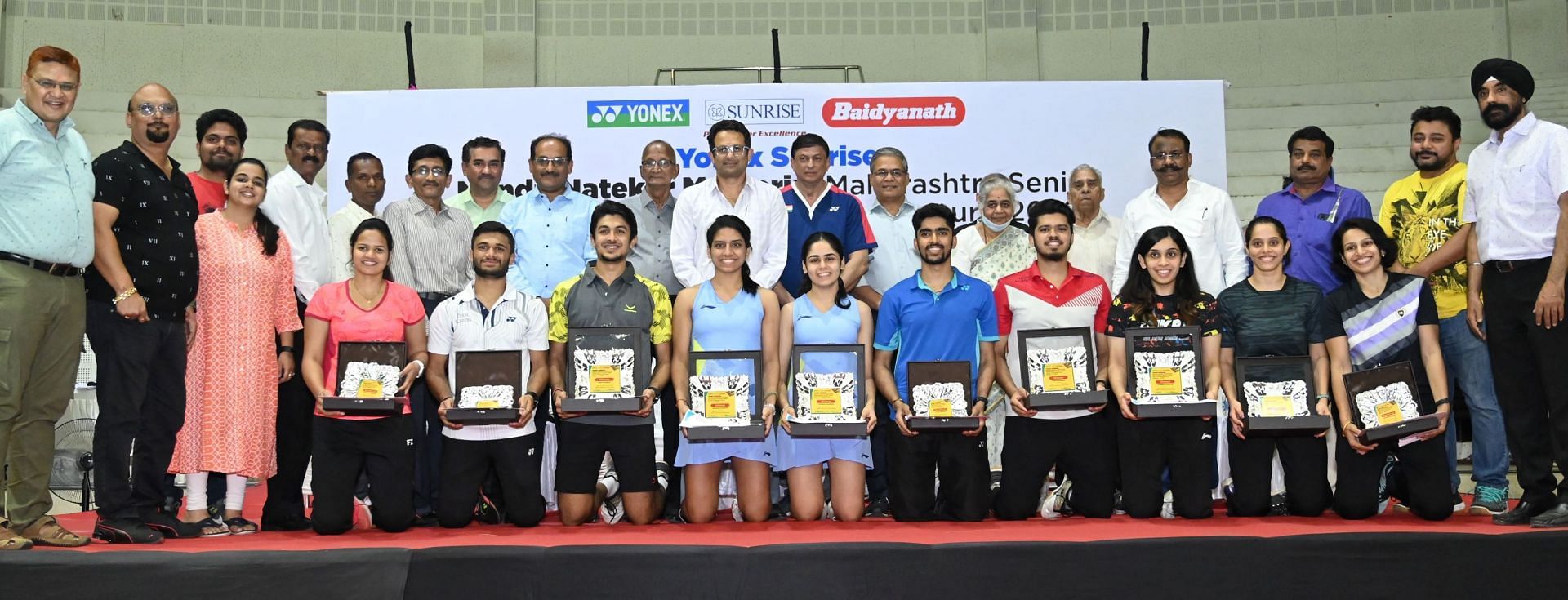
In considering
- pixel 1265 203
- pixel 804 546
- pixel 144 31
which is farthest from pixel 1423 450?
pixel 144 31

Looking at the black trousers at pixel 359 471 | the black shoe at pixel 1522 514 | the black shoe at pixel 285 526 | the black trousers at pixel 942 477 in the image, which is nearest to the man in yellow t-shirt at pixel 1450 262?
the black shoe at pixel 1522 514

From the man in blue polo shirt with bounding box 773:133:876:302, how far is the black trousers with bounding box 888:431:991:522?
116 centimetres

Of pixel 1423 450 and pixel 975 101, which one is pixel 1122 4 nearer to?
pixel 975 101

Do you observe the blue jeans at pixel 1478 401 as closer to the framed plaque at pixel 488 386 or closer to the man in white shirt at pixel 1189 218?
the man in white shirt at pixel 1189 218

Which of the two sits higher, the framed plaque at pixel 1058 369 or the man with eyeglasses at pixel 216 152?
the man with eyeglasses at pixel 216 152

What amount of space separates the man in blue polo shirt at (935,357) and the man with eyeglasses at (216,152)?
9.99 ft

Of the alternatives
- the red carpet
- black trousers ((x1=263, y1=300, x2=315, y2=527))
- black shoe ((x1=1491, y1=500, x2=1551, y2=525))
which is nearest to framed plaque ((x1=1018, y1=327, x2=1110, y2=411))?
the red carpet

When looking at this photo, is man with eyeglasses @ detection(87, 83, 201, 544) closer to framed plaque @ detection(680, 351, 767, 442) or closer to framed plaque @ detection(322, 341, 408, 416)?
framed plaque @ detection(322, 341, 408, 416)

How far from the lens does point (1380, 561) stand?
3.90 metres

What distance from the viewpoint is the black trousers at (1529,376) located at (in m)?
4.47

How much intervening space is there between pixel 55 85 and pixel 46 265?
2.20ft

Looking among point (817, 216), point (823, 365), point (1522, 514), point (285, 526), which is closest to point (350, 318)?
point (285, 526)

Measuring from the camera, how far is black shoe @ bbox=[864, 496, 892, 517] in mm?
5121

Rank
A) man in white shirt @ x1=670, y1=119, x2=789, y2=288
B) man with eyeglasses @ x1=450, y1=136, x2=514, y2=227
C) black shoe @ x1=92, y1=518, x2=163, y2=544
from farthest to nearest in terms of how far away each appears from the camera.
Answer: man with eyeglasses @ x1=450, y1=136, x2=514, y2=227 → man in white shirt @ x1=670, y1=119, x2=789, y2=288 → black shoe @ x1=92, y1=518, x2=163, y2=544
